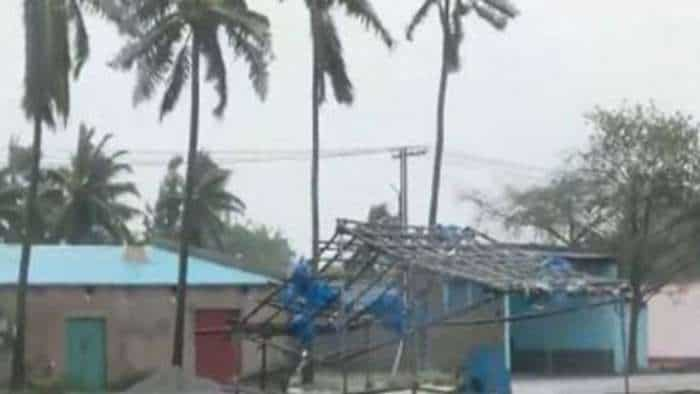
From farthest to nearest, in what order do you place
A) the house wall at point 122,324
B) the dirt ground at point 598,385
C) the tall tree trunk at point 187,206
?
the house wall at point 122,324 < the tall tree trunk at point 187,206 < the dirt ground at point 598,385

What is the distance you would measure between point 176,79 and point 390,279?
15.8m

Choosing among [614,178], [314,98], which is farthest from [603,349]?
[314,98]

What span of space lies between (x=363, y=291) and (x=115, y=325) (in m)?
19.1

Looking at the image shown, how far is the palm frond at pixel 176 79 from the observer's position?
4356cm

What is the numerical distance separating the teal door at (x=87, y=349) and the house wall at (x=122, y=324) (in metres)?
0.18

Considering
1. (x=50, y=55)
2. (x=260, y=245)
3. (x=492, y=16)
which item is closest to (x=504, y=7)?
(x=492, y=16)

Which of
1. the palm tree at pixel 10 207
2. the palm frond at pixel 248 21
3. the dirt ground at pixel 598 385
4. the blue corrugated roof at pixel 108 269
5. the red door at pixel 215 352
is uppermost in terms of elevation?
the palm frond at pixel 248 21

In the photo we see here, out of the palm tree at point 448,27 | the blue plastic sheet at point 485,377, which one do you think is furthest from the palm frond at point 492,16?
the blue plastic sheet at point 485,377

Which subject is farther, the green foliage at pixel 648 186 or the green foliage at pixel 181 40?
the green foliage at pixel 648 186

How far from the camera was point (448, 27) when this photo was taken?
52.9m

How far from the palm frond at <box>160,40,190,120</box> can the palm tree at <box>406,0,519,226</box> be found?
10899mm

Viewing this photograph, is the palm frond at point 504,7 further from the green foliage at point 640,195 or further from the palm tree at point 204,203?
the palm tree at point 204,203

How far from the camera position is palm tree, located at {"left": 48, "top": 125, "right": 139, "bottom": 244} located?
68438 millimetres

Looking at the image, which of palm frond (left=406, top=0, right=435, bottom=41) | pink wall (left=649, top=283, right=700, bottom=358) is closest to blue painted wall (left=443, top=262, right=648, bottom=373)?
pink wall (left=649, top=283, right=700, bottom=358)
